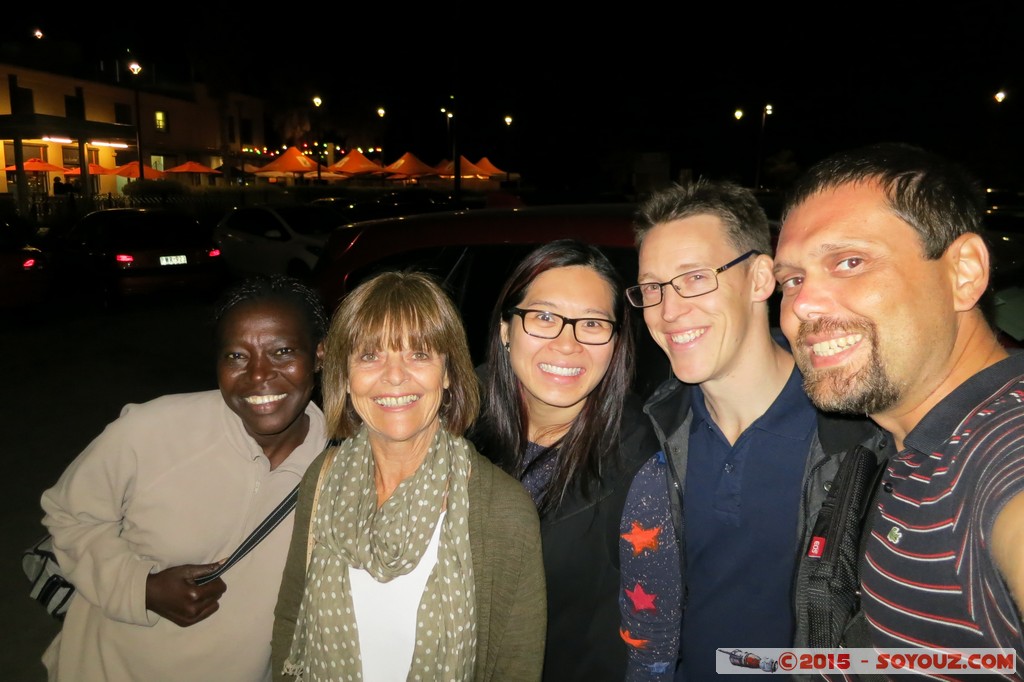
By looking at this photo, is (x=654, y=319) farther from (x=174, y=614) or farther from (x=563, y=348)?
(x=174, y=614)

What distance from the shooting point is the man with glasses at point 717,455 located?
200 cm

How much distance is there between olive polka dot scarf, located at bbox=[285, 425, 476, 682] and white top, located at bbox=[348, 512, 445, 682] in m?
0.03

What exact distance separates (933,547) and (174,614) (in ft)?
7.14

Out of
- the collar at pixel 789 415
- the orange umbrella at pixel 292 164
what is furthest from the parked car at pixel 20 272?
the orange umbrella at pixel 292 164

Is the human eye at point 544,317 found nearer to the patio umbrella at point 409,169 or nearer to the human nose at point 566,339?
the human nose at point 566,339

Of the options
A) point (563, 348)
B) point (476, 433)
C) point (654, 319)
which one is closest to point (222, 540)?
point (476, 433)

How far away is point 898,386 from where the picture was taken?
1645 mm

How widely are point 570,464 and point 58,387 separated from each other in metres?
8.16

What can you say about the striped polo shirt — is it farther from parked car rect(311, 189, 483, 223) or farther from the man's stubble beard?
parked car rect(311, 189, 483, 223)

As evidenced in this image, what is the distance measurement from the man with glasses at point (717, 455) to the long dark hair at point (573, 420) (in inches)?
5.0

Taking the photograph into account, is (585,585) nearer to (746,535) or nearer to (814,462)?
(746,535)

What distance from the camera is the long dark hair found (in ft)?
7.04

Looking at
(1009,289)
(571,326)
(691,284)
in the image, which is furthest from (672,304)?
(1009,289)

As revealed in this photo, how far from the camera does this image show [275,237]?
1344 centimetres
